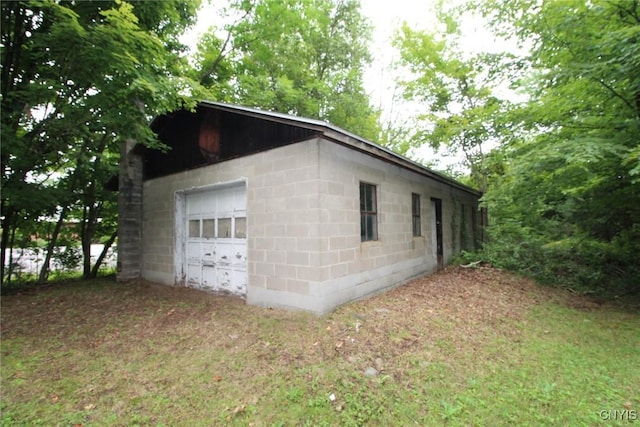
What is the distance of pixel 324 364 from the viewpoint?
11.0 feet

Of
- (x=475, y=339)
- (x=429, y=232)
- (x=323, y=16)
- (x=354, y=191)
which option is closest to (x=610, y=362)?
(x=475, y=339)

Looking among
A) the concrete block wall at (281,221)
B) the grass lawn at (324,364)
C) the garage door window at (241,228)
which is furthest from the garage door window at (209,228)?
the grass lawn at (324,364)

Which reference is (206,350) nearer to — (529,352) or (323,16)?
(529,352)

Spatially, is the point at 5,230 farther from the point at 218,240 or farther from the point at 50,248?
the point at 218,240

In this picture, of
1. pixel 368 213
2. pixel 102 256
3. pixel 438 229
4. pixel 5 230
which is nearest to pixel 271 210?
pixel 368 213

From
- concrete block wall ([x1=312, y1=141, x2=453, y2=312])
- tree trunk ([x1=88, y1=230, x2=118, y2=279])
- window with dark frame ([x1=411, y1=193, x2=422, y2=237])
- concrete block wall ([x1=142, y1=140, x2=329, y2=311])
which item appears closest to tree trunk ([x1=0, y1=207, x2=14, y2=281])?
tree trunk ([x1=88, y1=230, x2=118, y2=279])

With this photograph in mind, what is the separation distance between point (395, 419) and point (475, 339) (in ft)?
7.30

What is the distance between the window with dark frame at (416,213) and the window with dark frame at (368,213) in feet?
7.32

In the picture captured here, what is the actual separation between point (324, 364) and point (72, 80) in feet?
20.8

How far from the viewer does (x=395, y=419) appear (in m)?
2.53

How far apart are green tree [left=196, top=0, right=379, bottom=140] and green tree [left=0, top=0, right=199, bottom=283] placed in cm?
619

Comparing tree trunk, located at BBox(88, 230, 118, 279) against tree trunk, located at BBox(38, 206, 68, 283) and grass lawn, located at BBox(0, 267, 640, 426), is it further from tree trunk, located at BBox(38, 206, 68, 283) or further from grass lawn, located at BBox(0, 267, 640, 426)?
grass lawn, located at BBox(0, 267, 640, 426)

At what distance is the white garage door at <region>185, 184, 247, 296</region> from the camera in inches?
238

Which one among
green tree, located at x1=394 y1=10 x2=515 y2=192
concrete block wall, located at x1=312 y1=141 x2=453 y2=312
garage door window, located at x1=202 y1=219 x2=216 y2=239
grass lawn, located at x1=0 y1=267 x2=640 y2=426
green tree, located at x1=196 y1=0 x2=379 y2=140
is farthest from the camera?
green tree, located at x1=394 y1=10 x2=515 y2=192
